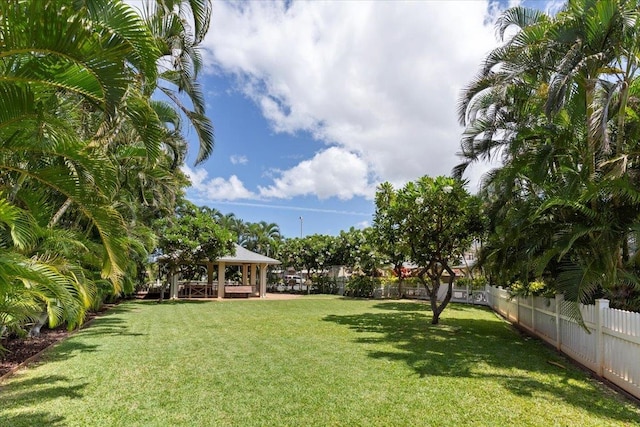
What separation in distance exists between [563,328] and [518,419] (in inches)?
182

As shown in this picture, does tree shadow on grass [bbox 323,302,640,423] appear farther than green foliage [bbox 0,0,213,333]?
Yes

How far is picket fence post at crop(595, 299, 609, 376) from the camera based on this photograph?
6.39m

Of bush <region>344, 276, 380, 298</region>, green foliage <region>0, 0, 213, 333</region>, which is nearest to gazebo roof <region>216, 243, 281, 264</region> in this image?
bush <region>344, 276, 380, 298</region>

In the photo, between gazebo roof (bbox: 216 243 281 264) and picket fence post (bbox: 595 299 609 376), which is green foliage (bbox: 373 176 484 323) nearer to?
picket fence post (bbox: 595 299 609 376)

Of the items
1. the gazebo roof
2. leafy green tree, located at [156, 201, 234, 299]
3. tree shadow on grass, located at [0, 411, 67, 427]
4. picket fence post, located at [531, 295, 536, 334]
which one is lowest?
tree shadow on grass, located at [0, 411, 67, 427]

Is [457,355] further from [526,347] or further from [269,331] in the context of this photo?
[269,331]

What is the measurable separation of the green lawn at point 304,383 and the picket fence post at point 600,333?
33 cm

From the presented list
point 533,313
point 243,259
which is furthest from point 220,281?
point 533,313

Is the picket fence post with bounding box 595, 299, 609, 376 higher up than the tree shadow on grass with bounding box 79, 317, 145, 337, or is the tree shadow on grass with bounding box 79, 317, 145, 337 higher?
the picket fence post with bounding box 595, 299, 609, 376

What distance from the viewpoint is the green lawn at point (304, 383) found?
470 centimetres

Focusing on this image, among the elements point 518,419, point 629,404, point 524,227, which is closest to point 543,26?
point 524,227

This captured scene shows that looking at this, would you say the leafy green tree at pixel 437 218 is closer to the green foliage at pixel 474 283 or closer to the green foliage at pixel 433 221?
the green foliage at pixel 433 221

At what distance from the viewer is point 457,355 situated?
A: 8.18m

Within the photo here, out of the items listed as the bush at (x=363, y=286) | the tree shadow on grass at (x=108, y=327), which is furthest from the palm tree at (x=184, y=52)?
the bush at (x=363, y=286)
